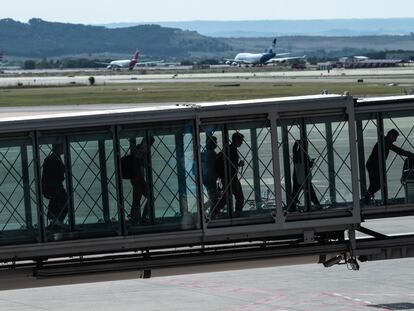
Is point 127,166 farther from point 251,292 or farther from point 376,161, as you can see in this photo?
point 251,292

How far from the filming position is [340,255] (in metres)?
24.9

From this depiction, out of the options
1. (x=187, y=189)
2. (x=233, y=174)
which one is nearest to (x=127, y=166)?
(x=187, y=189)

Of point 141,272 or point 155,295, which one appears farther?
point 155,295

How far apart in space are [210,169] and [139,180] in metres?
1.38

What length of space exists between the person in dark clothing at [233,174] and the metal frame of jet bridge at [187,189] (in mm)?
31

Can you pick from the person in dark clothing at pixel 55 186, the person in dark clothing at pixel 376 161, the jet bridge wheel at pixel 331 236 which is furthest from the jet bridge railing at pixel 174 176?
the person in dark clothing at pixel 376 161

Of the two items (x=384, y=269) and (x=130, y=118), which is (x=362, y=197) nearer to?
(x=130, y=118)

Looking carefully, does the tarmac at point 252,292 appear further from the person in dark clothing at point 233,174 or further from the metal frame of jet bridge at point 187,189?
the person in dark clothing at point 233,174

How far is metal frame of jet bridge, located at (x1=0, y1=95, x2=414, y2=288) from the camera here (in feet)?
78.8

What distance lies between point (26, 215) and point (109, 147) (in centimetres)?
202

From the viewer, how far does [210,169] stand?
2459 centimetres

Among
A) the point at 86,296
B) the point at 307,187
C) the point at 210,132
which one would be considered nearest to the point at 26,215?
the point at 210,132

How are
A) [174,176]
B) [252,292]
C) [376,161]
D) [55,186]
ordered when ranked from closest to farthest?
[55,186] < [174,176] < [376,161] < [252,292]

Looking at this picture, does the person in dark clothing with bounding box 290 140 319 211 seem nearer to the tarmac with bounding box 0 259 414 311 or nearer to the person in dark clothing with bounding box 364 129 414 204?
the person in dark clothing with bounding box 364 129 414 204
